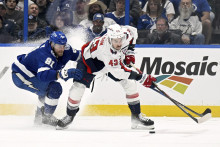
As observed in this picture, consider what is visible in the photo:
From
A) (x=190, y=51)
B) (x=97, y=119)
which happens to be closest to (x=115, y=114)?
(x=97, y=119)

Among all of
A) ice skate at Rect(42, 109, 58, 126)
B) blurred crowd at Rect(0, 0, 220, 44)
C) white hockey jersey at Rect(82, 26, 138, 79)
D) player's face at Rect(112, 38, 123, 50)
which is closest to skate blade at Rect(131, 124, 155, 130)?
white hockey jersey at Rect(82, 26, 138, 79)

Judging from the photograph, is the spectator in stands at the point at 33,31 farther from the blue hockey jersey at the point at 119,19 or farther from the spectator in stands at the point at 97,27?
the blue hockey jersey at the point at 119,19

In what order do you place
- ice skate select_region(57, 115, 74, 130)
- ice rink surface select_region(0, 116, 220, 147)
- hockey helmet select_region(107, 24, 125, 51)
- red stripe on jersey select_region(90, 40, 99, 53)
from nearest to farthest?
ice rink surface select_region(0, 116, 220, 147) → hockey helmet select_region(107, 24, 125, 51) → red stripe on jersey select_region(90, 40, 99, 53) → ice skate select_region(57, 115, 74, 130)

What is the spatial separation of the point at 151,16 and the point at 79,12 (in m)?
0.84

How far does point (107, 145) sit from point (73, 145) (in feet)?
0.84

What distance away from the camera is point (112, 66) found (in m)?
5.34

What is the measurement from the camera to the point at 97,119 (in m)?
6.59

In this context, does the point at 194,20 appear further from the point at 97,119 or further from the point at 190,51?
the point at 97,119

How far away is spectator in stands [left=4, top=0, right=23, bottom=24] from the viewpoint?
6918 mm

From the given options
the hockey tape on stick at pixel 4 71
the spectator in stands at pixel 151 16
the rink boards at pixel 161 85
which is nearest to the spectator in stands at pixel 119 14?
the spectator in stands at pixel 151 16

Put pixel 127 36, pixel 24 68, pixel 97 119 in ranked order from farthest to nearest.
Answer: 1. pixel 97 119
2. pixel 24 68
3. pixel 127 36

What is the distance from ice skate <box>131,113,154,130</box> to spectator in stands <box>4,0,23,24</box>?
204 centimetres

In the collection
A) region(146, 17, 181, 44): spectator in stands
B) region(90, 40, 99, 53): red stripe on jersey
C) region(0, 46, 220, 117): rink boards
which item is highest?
region(90, 40, 99, 53): red stripe on jersey

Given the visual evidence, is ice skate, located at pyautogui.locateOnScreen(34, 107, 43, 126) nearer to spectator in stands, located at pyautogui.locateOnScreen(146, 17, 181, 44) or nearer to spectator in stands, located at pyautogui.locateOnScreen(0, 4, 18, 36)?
spectator in stands, located at pyautogui.locateOnScreen(0, 4, 18, 36)
